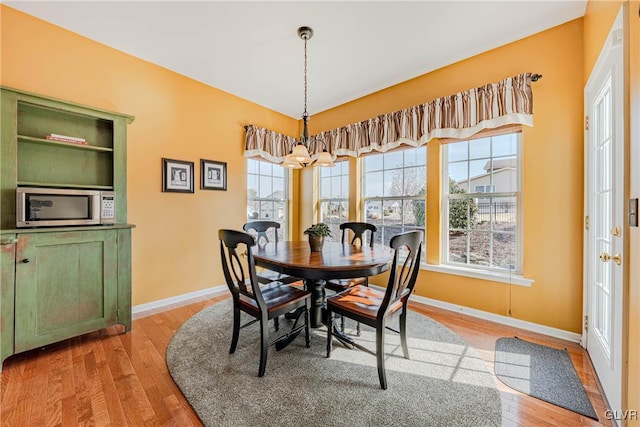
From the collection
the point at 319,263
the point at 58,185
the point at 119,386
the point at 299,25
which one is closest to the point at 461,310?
the point at 319,263

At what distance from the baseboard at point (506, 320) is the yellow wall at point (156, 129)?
2.80m

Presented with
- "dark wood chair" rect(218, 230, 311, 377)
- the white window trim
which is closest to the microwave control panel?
"dark wood chair" rect(218, 230, 311, 377)

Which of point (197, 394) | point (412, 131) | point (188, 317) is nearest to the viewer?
point (197, 394)

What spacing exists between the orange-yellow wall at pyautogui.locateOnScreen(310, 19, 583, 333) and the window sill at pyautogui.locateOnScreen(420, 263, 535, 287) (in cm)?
6

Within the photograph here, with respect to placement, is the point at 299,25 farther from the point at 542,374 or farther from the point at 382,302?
the point at 542,374

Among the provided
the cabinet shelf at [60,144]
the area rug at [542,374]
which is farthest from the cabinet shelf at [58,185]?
the area rug at [542,374]

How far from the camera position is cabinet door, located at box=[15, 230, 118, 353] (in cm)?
187

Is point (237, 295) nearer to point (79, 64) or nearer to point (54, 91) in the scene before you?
point (54, 91)

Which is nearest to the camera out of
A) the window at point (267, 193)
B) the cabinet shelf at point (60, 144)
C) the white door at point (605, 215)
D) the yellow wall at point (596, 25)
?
the white door at point (605, 215)

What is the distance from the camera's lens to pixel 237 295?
1969mm

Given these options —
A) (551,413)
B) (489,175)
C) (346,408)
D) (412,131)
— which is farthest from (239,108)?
(551,413)

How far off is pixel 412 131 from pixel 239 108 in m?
2.45

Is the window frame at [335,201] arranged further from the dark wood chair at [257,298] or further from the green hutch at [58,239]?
the green hutch at [58,239]

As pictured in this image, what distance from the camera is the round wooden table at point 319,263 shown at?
1.76 metres
